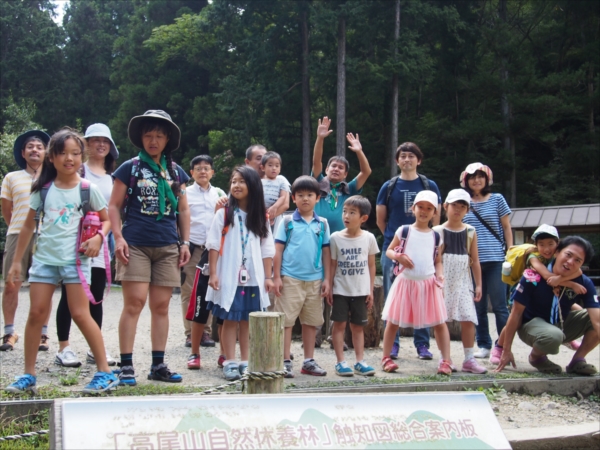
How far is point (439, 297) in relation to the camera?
18.3 ft

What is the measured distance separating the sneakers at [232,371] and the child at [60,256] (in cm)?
89

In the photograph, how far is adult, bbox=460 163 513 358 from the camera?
627 cm

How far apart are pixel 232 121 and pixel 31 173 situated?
22.2m

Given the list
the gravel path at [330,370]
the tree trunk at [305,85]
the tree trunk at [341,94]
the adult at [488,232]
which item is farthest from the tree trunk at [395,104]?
the adult at [488,232]

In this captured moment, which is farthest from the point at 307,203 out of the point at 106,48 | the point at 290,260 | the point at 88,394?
the point at 106,48

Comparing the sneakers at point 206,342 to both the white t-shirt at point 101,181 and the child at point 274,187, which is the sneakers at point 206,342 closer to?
the child at point 274,187

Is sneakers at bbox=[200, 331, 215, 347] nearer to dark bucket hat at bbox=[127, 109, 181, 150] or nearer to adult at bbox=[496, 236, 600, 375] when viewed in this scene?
dark bucket hat at bbox=[127, 109, 181, 150]

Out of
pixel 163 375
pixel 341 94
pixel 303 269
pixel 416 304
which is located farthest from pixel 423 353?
pixel 341 94

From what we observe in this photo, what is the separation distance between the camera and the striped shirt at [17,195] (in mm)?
5602

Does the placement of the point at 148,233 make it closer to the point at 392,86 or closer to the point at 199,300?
the point at 199,300

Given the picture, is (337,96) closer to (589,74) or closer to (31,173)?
(589,74)

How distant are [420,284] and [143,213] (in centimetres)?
249

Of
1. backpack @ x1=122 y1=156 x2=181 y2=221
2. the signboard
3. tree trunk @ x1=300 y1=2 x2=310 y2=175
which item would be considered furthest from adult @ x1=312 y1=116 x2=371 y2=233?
tree trunk @ x1=300 y1=2 x2=310 y2=175

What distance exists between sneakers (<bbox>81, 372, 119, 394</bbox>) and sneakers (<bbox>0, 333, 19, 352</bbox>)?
83.1 inches
